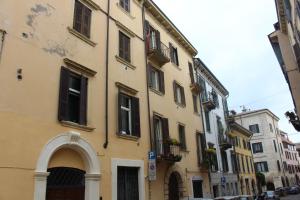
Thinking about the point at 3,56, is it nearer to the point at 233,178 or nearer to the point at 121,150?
the point at 121,150

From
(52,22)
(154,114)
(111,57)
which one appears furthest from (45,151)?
(154,114)

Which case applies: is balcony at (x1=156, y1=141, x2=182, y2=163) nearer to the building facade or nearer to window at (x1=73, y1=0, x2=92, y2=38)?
window at (x1=73, y1=0, x2=92, y2=38)

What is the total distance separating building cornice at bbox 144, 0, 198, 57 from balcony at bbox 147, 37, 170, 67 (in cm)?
187

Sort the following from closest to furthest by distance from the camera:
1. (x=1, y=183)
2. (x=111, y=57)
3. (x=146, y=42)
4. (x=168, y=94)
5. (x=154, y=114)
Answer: (x=1, y=183)
(x=111, y=57)
(x=154, y=114)
(x=146, y=42)
(x=168, y=94)

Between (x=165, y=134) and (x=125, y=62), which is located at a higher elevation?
(x=125, y=62)

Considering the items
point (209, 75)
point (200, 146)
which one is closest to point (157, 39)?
point (200, 146)

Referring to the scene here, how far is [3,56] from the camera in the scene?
873 centimetres

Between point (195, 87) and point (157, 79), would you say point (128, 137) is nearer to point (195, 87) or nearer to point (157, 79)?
point (157, 79)

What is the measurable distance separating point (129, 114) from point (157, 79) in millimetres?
4761

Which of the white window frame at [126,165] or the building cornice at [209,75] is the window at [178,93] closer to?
the building cornice at [209,75]

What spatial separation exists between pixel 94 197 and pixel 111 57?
6.32 meters

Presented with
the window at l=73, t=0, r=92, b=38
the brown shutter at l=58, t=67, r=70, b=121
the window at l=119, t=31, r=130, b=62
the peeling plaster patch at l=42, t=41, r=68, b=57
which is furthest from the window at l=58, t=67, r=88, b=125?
the window at l=119, t=31, r=130, b=62

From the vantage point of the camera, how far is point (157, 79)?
59.2 feet

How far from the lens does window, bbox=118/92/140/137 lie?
13398 millimetres
